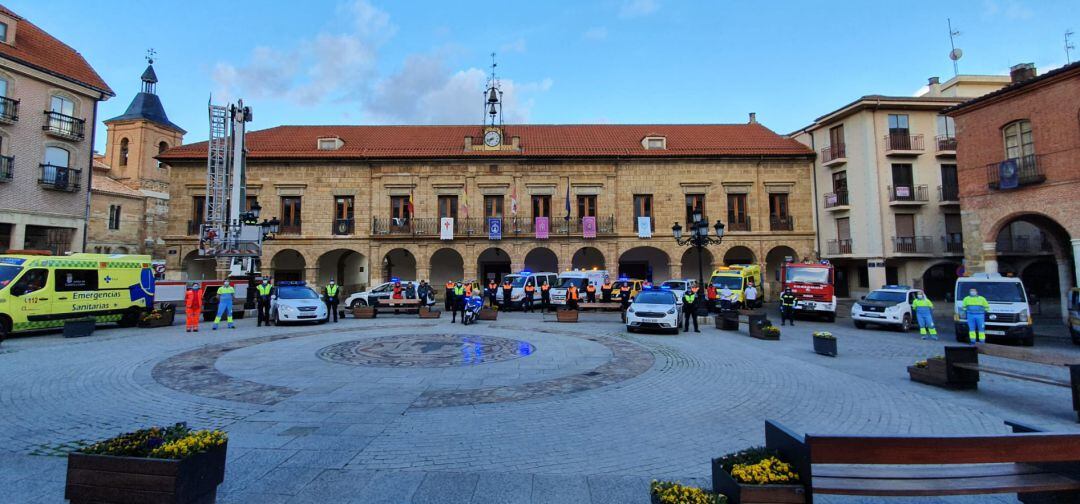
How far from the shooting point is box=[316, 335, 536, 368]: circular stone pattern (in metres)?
9.31

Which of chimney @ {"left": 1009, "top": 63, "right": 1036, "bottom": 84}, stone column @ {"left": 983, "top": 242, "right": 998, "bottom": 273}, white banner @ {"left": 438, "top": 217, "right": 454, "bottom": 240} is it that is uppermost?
chimney @ {"left": 1009, "top": 63, "right": 1036, "bottom": 84}

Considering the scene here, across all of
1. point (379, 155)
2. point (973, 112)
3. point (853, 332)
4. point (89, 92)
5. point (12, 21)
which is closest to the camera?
point (853, 332)

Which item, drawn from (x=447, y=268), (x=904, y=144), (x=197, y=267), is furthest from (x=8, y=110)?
(x=904, y=144)

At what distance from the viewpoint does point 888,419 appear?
19.1 ft

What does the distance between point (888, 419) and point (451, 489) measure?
5.52 meters

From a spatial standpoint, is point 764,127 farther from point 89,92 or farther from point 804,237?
point 89,92

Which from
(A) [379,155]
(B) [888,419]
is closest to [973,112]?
(B) [888,419]

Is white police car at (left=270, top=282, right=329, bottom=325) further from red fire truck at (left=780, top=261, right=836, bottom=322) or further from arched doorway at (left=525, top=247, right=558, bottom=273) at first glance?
red fire truck at (left=780, top=261, right=836, bottom=322)

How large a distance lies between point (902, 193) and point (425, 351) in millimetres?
27572

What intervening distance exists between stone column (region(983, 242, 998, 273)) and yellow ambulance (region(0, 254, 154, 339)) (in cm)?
3142

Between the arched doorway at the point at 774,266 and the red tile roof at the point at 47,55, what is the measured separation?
4005cm

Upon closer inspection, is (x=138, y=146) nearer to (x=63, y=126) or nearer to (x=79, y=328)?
(x=63, y=126)

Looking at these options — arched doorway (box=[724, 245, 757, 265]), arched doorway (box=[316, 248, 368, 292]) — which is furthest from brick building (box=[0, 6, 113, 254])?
arched doorway (box=[724, 245, 757, 265])

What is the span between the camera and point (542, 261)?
31219mm
